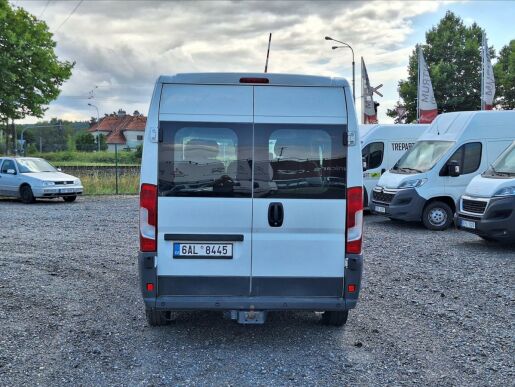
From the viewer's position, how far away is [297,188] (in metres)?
5.48

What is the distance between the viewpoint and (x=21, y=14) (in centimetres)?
→ 2914

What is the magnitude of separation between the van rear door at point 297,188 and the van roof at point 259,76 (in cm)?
5

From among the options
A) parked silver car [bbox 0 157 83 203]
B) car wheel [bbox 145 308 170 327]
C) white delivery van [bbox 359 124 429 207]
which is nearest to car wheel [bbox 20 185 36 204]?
parked silver car [bbox 0 157 83 203]

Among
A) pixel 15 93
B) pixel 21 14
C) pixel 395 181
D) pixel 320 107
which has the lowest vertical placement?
pixel 395 181

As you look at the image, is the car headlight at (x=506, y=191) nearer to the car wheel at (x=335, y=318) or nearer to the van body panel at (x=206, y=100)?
the car wheel at (x=335, y=318)

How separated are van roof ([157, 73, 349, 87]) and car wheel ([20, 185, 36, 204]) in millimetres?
17517

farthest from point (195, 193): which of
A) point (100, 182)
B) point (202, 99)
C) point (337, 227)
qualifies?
point (100, 182)

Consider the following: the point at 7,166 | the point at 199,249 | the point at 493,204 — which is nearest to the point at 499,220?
A: the point at 493,204

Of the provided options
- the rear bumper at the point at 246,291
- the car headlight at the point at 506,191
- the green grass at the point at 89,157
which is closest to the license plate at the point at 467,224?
the car headlight at the point at 506,191

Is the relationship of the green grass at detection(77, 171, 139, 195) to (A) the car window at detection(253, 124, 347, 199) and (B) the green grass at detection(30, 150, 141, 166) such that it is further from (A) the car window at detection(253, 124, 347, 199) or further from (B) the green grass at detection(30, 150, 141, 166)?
(B) the green grass at detection(30, 150, 141, 166)

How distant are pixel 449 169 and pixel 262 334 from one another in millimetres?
9410

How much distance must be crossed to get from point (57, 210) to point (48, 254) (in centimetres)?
856

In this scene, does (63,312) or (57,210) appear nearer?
(63,312)

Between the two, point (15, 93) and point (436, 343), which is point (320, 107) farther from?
point (15, 93)
